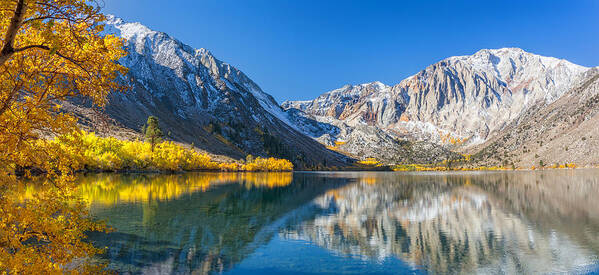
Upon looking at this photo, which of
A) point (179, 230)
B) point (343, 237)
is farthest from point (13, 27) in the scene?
point (343, 237)

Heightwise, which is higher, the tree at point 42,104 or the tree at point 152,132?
the tree at point 152,132

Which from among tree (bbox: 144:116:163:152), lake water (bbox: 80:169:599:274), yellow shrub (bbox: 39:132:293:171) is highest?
tree (bbox: 144:116:163:152)

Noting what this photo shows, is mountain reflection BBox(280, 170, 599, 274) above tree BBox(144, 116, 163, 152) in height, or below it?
below

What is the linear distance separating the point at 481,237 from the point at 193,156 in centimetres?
13278

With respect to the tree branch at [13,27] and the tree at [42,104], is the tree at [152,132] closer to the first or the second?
the tree at [42,104]

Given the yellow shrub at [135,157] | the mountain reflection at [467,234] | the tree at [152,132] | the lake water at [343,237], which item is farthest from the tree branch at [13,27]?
the tree at [152,132]

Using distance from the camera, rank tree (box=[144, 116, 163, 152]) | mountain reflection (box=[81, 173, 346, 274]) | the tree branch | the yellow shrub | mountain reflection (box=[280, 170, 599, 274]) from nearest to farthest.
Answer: the tree branch, mountain reflection (box=[81, 173, 346, 274]), mountain reflection (box=[280, 170, 599, 274]), the yellow shrub, tree (box=[144, 116, 163, 152])

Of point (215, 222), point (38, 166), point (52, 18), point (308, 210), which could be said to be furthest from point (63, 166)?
point (308, 210)

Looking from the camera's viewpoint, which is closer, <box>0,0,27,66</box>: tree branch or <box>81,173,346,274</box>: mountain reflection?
<box>0,0,27,66</box>: tree branch

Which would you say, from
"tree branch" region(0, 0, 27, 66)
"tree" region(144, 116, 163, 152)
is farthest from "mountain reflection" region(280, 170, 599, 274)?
"tree" region(144, 116, 163, 152)

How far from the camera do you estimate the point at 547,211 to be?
47344 mm

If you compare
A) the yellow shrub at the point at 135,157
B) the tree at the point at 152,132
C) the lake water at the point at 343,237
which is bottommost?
the lake water at the point at 343,237

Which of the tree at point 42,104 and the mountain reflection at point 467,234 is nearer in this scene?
the tree at point 42,104

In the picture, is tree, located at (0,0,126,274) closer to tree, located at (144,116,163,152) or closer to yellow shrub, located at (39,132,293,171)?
yellow shrub, located at (39,132,293,171)
